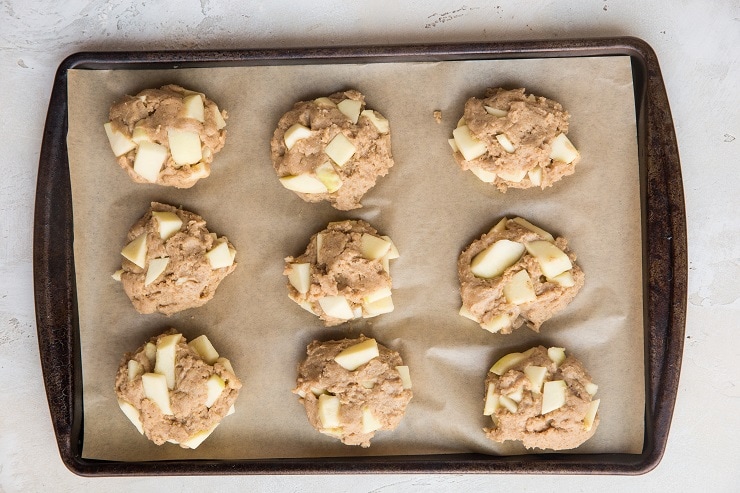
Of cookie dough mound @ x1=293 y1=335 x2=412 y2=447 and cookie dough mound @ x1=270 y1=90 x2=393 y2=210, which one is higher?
cookie dough mound @ x1=270 y1=90 x2=393 y2=210

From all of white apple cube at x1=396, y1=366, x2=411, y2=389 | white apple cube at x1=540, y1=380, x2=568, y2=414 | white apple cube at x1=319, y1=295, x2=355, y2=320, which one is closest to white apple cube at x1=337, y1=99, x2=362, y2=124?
white apple cube at x1=319, y1=295, x2=355, y2=320

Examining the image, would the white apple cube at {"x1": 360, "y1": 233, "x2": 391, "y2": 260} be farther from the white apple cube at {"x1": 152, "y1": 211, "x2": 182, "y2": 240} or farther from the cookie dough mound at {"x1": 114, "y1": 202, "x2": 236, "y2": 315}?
the white apple cube at {"x1": 152, "y1": 211, "x2": 182, "y2": 240}

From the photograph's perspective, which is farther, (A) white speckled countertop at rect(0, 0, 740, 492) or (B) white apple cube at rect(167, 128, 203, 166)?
(A) white speckled countertop at rect(0, 0, 740, 492)

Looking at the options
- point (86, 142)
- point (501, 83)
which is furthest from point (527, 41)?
point (86, 142)

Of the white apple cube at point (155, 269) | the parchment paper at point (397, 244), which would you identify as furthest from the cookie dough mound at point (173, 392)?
the white apple cube at point (155, 269)

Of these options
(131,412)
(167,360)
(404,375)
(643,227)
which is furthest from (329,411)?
(643,227)

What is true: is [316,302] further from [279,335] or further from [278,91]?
[278,91]
